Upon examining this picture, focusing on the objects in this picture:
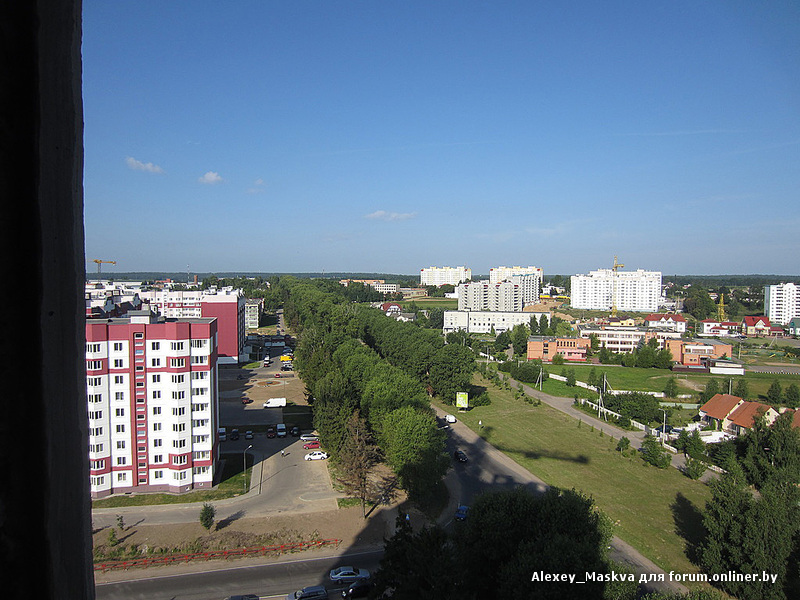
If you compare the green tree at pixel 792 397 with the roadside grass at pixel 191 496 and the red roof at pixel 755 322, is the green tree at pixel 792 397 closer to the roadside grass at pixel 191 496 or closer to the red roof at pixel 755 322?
the roadside grass at pixel 191 496

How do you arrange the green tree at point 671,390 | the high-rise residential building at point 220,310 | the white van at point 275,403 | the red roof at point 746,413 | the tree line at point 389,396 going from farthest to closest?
the high-rise residential building at point 220,310 < the green tree at point 671,390 < the white van at point 275,403 < the red roof at point 746,413 < the tree line at point 389,396

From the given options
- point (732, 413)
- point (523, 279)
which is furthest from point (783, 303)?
point (732, 413)

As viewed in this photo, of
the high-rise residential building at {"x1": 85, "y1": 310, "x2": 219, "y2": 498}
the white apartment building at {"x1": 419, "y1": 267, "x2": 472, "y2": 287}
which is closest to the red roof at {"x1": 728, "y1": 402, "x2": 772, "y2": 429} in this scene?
the high-rise residential building at {"x1": 85, "y1": 310, "x2": 219, "y2": 498}

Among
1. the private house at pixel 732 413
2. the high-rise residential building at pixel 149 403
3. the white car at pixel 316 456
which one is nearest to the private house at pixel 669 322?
the private house at pixel 732 413

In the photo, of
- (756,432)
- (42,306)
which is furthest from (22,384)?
(756,432)

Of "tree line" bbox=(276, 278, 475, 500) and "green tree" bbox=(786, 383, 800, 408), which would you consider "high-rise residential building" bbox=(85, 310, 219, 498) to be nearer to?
"tree line" bbox=(276, 278, 475, 500)
